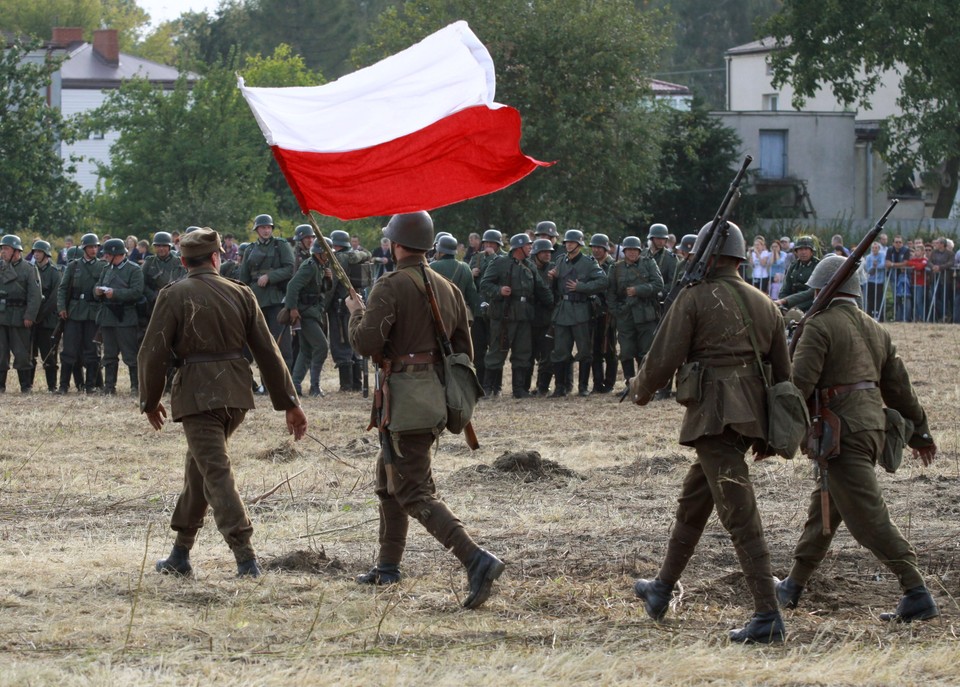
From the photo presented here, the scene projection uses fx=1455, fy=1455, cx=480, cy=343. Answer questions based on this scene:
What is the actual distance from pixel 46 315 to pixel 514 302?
21.0ft

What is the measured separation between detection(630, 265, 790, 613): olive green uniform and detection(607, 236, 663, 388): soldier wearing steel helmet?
35.8ft

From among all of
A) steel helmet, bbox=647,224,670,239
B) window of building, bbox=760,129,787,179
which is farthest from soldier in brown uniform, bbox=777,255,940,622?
window of building, bbox=760,129,787,179

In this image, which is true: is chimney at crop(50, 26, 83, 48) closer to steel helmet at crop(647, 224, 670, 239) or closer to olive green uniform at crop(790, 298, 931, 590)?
steel helmet at crop(647, 224, 670, 239)

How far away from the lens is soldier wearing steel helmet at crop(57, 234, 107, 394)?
18859mm

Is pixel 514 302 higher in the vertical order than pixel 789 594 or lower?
higher

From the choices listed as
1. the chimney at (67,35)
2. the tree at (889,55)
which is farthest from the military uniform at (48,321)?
the chimney at (67,35)

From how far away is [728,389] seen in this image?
677 cm

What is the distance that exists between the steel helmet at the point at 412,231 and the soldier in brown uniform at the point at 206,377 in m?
0.96

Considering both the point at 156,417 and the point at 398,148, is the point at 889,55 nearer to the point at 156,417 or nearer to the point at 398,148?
the point at 398,148

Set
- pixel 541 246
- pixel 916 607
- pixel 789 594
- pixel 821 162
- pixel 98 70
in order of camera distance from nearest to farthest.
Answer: pixel 916 607 < pixel 789 594 < pixel 541 246 < pixel 821 162 < pixel 98 70

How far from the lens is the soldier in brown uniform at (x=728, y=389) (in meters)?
6.73

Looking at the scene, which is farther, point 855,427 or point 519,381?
point 519,381

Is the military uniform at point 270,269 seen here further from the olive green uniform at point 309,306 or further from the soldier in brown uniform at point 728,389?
the soldier in brown uniform at point 728,389

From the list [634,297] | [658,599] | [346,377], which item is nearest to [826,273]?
[658,599]
